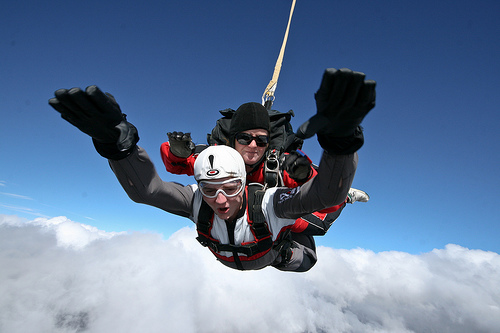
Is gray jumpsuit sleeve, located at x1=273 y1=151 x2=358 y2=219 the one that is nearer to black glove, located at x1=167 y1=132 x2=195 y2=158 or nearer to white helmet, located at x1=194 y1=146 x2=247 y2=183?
white helmet, located at x1=194 y1=146 x2=247 y2=183

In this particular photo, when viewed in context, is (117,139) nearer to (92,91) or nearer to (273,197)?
(92,91)

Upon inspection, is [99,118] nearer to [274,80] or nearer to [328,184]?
[328,184]

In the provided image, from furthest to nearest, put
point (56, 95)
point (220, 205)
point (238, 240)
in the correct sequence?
1. point (238, 240)
2. point (220, 205)
3. point (56, 95)

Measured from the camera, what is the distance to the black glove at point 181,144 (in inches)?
105

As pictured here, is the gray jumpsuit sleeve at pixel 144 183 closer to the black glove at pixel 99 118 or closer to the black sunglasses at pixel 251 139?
the black glove at pixel 99 118

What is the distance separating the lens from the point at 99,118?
155 cm

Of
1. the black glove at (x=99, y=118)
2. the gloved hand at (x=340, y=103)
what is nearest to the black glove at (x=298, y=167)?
the gloved hand at (x=340, y=103)

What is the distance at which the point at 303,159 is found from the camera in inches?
79.4

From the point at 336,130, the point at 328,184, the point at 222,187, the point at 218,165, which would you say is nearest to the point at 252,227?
the point at 222,187

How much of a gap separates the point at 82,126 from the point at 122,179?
47cm

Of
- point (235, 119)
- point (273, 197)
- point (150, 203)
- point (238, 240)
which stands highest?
point (235, 119)

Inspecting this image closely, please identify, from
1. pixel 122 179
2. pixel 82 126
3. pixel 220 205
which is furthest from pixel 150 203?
pixel 82 126

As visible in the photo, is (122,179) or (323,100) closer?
(323,100)

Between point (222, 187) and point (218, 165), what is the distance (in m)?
0.21
